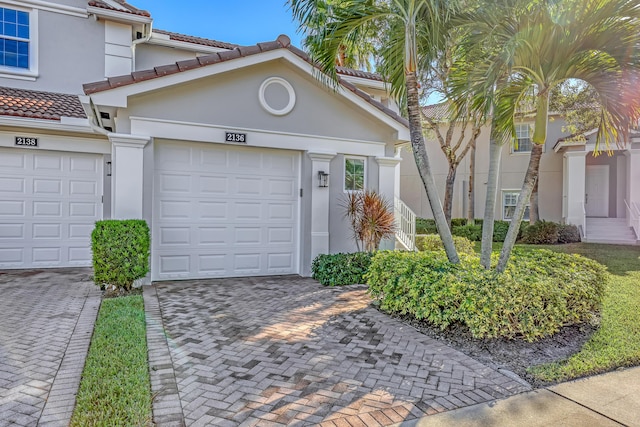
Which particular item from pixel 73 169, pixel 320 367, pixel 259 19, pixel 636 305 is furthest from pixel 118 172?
pixel 636 305

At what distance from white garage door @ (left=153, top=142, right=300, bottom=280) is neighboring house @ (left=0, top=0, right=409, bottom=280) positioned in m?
0.02

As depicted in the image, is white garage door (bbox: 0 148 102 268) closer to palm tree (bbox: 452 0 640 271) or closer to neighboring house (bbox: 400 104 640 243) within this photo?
palm tree (bbox: 452 0 640 271)

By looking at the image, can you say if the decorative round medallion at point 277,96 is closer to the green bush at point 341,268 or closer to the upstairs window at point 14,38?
the green bush at point 341,268

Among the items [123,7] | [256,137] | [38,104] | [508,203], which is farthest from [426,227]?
[38,104]

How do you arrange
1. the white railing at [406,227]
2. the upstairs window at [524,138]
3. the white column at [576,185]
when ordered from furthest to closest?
the upstairs window at [524,138], the white column at [576,185], the white railing at [406,227]

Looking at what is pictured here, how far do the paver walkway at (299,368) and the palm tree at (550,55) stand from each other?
2.30 meters

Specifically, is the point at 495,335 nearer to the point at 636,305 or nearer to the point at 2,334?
the point at 636,305

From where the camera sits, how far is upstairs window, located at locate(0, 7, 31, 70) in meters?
10.4

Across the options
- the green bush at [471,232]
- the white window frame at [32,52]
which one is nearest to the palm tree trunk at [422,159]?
the white window frame at [32,52]

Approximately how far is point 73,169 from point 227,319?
674 centimetres

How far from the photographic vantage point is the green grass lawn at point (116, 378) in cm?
306

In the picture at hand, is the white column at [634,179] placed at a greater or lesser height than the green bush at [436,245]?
greater

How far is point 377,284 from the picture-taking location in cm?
640

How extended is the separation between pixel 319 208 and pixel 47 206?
21.6 feet
